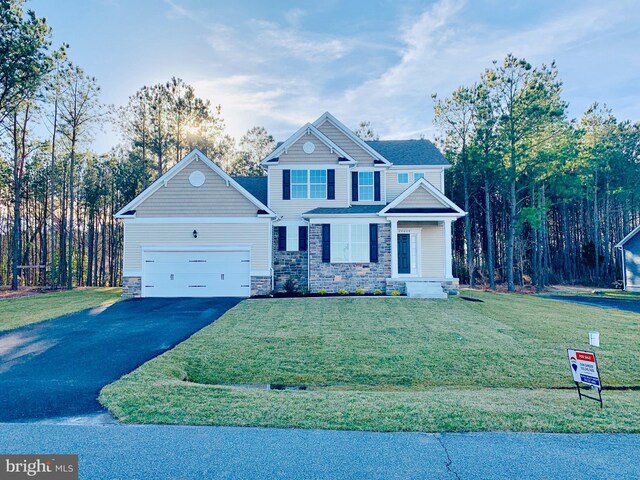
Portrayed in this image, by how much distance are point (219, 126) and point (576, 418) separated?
101 ft

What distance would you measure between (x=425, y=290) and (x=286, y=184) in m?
8.26

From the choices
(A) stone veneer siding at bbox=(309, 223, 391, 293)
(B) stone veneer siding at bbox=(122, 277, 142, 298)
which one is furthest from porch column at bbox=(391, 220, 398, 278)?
(B) stone veneer siding at bbox=(122, 277, 142, 298)

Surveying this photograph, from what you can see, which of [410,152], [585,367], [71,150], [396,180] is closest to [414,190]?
[396,180]

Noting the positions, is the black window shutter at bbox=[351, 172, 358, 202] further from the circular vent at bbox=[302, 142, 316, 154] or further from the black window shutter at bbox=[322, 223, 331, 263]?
the black window shutter at bbox=[322, 223, 331, 263]

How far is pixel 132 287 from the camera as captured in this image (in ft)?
53.1

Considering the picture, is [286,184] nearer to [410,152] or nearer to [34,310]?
[410,152]

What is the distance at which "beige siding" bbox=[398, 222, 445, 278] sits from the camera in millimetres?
18125

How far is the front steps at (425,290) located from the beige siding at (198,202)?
7679mm

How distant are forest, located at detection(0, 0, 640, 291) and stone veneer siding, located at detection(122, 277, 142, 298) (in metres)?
9.97

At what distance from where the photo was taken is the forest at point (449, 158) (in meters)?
22.8

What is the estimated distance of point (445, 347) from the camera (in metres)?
8.37

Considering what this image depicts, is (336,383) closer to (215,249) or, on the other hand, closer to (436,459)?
(436,459)

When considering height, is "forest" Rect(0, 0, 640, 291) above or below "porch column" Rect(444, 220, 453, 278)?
above

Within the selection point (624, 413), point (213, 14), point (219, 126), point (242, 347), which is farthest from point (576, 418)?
point (219, 126)
